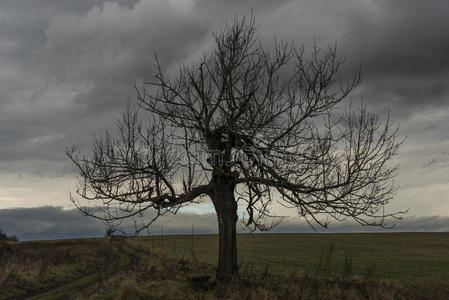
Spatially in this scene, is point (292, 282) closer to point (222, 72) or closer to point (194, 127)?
point (194, 127)

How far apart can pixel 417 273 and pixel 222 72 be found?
21.4 metres

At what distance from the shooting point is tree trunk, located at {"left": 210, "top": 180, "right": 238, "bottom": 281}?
14.1 meters

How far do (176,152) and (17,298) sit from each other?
10.6 meters

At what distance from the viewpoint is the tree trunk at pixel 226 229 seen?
1411 cm

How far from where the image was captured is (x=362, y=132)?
12180mm

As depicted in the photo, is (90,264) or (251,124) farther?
(90,264)

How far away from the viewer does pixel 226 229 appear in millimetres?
14141

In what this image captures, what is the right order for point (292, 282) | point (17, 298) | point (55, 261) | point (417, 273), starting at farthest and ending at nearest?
point (55, 261), point (417, 273), point (17, 298), point (292, 282)

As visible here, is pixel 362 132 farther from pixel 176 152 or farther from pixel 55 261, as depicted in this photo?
pixel 55 261

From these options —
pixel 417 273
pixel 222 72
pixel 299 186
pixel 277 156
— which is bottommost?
pixel 417 273

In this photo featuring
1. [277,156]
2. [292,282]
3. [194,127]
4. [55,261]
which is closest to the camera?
[277,156]

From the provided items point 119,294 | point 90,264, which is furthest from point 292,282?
point 90,264

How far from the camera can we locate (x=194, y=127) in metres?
14.4

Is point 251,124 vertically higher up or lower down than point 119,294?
higher up
